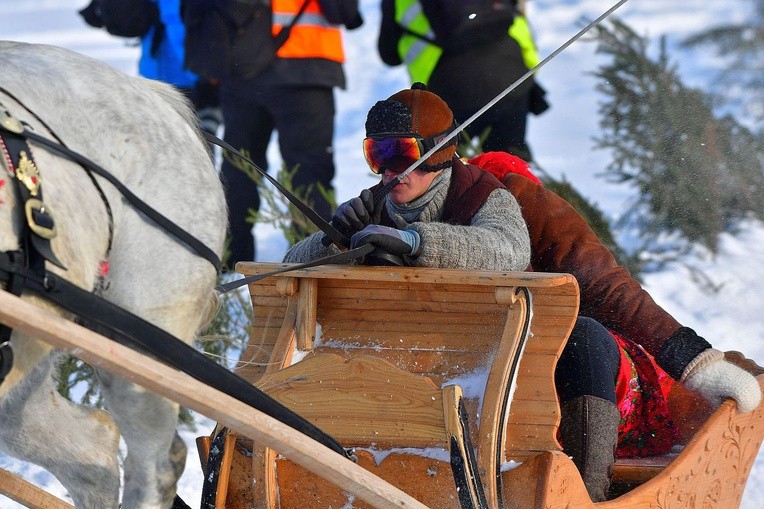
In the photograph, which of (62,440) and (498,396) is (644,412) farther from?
(62,440)

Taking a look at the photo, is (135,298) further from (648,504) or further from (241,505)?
(648,504)

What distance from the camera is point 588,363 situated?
3000mm

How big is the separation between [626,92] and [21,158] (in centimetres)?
450

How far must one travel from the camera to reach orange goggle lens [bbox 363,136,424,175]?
3008 mm

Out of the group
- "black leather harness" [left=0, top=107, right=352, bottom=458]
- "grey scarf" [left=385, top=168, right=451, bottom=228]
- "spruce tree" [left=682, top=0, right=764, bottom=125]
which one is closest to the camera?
"black leather harness" [left=0, top=107, right=352, bottom=458]

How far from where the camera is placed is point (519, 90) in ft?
16.3

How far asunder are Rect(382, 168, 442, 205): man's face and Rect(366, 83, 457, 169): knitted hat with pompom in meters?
0.04

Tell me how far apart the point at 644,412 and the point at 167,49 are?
3.62 metres

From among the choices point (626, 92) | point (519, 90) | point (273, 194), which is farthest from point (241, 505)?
point (626, 92)

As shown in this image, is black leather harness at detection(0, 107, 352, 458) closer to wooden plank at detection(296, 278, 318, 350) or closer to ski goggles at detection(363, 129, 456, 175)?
wooden plank at detection(296, 278, 318, 350)

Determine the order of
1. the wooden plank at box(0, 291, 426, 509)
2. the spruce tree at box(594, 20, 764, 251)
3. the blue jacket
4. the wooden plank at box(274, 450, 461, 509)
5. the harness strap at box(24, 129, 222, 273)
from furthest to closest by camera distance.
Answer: the spruce tree at box(594, 20, 764, 251) → the blue jacket → the wooden plank at box(274, 450, 461, 509) → the harness strap at box(24, 129, 222, 273) → the wooden plank at box(0, 291, 426, 509)

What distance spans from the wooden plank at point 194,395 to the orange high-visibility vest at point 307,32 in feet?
10.9

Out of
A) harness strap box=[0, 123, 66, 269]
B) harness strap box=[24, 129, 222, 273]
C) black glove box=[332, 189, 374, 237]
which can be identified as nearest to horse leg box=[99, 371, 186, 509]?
harness strap box=[24, 129, 222, 273]

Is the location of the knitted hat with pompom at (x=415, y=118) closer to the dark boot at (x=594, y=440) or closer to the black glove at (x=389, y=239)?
the black glove at (x=389, y=239)
